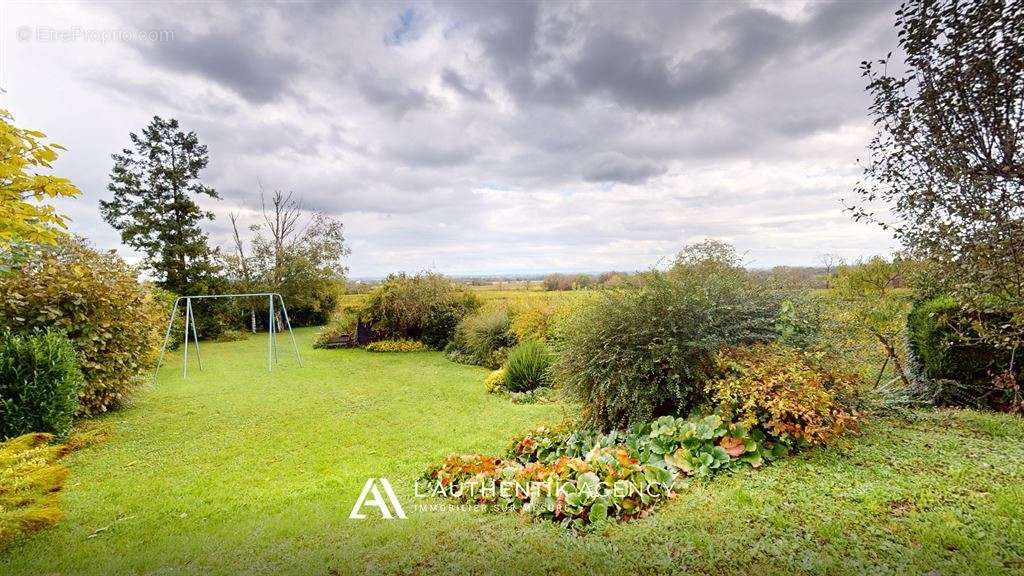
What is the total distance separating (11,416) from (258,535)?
4265mm

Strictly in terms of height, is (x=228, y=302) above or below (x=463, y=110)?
below

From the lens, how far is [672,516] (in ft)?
8.21

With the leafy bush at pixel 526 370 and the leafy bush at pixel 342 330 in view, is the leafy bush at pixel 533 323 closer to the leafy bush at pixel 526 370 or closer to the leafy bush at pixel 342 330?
the leafy bush at pixel 526 370

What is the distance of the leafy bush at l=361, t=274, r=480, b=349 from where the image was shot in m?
13.3

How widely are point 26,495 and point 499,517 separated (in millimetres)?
3135

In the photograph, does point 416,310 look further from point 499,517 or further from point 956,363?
point 956,363

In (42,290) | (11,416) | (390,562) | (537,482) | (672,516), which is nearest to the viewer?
(390,562)

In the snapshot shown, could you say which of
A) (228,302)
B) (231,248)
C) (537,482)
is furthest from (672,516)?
(231,248)

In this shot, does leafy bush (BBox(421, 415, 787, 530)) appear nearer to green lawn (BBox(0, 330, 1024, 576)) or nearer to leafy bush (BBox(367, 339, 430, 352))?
green lawn (BBox(0, 330, 1024, 576))

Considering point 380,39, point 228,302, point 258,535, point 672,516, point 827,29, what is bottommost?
point 258,535

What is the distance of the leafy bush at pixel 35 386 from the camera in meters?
4.71

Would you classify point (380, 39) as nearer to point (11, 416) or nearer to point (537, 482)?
point (537, 482)

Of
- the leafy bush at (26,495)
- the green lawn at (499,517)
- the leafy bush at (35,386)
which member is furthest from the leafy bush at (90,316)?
the leafy bush at (26,495)

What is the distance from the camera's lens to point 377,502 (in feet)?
10.6
